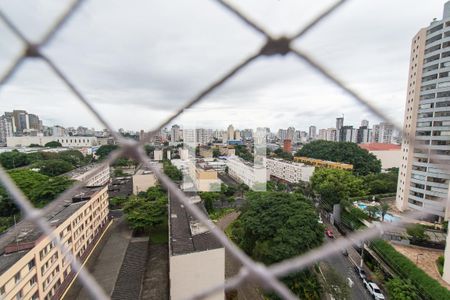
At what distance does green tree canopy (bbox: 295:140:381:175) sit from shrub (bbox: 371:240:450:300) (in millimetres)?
8931

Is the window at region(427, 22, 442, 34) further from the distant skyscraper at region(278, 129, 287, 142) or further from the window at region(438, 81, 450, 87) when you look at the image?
the distant skyscraper at region(278, 129, 287, 142)

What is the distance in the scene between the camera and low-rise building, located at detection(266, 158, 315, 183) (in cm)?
1215

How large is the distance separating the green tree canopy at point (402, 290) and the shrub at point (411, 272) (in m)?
0.17

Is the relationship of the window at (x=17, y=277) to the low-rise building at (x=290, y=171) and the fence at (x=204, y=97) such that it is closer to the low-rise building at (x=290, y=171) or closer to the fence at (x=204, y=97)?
the fence at (x=204, y=97)

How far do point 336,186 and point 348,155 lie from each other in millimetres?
7394

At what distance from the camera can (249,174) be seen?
1115cm

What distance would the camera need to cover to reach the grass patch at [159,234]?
20.9 feet

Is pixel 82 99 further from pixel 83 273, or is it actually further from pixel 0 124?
pixel 0 124

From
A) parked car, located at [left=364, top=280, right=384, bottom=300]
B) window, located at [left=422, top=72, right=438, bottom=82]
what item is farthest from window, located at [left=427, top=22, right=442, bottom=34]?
A: parked car, located at [left=364, top=280, right=384, bottom=300]

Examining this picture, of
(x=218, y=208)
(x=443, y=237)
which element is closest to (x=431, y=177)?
(x=443, y=237)

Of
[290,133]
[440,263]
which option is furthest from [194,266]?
[290,133]

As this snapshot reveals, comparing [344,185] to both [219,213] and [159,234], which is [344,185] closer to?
[219,213]

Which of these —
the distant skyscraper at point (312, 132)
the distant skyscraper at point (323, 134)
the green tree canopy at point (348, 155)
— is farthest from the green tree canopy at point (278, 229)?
the distant skyscraper at point (312, 132)

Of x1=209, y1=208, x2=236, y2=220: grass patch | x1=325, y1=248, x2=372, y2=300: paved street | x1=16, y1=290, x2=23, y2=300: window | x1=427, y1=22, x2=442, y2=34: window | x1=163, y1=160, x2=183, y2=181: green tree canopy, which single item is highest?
x1=427, y1=22, x2=442, y2=34: window
